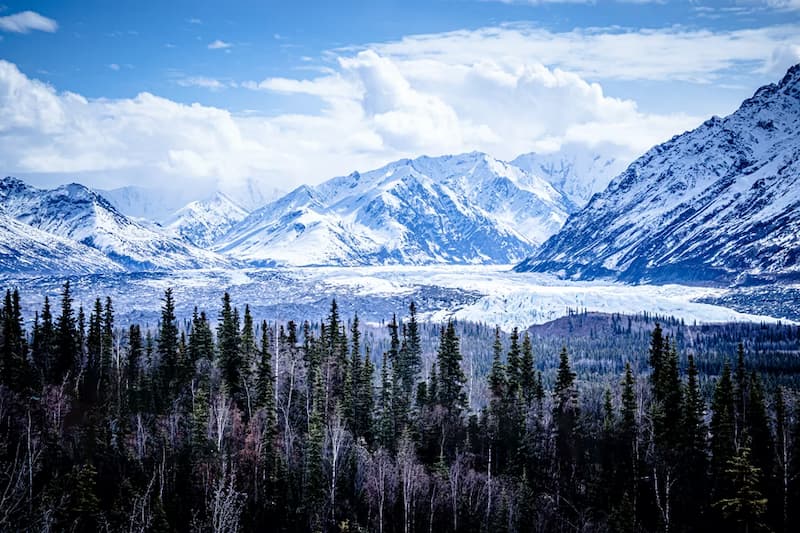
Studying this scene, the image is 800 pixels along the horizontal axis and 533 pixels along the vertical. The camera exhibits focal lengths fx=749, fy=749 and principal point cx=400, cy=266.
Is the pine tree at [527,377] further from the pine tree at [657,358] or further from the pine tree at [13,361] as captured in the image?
the pine tree at [13,361]

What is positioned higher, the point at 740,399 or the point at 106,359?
the point at 106,359

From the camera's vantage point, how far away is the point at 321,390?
91.6m

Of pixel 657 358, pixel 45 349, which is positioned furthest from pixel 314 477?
pixel 45 349

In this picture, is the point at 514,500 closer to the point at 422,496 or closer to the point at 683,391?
the point at 422,496

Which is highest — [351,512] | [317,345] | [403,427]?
[317,345]

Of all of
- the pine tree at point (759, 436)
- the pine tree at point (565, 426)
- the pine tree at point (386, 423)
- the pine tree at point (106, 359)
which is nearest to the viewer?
the pine tree at point (759, 436)

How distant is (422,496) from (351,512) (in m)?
7.35

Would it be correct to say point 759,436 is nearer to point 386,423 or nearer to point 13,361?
point 386,423

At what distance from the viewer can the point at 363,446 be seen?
8350 cm

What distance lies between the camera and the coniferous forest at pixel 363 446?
70.1m

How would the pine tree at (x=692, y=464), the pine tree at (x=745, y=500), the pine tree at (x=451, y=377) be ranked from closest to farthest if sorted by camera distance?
the pine tree at (x=745, y=500), the pine tree at (x=692, y=464), the pine tree at (x=451, y=377)

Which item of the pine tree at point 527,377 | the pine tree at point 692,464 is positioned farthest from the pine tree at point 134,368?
the pine tree at point 692,464

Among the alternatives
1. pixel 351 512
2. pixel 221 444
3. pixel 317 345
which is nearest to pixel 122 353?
pixel 317 345

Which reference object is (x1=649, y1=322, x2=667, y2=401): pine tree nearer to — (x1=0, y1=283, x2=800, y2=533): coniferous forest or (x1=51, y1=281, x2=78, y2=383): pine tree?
(x1=0, y1=283, x2=800, y2=533): coniferous forest
